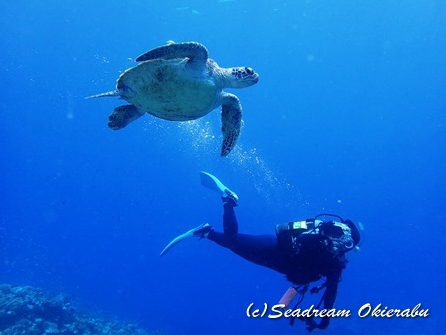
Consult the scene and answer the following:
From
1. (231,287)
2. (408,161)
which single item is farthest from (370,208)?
(231,287)

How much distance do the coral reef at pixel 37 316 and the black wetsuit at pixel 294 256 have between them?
6960mm

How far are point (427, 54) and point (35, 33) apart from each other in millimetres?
67904

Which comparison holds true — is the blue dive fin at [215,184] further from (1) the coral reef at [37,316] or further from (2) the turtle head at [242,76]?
(1) the coral reef at [37,316]

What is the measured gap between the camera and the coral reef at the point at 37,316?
399 inches

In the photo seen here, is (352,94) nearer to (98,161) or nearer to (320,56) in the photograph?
(320,56)

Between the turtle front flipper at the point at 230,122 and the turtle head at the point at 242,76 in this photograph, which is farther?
the turtle front flipper at the point at 230,122

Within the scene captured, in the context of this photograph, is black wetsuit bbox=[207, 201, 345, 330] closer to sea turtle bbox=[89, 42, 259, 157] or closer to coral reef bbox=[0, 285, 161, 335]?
sea turtle bbox=[89, 42, 259, 157]

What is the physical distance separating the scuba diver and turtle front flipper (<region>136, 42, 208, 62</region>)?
3.51m

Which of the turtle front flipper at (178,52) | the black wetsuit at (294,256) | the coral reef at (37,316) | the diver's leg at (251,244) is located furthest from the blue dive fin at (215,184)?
the coral reef at (37,316)

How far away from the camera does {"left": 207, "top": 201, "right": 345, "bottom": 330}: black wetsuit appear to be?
517 centimetres

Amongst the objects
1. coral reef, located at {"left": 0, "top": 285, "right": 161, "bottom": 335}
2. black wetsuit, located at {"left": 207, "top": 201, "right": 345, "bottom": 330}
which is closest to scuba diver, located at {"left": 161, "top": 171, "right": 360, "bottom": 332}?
black wetsuit, located at {"left": 207, "top": 201, "right": 345, "bottom": 330}

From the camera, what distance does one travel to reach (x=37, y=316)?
35.9 ft

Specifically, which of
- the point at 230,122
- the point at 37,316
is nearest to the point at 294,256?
the point at 230,122

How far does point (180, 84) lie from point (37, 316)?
10.9m
